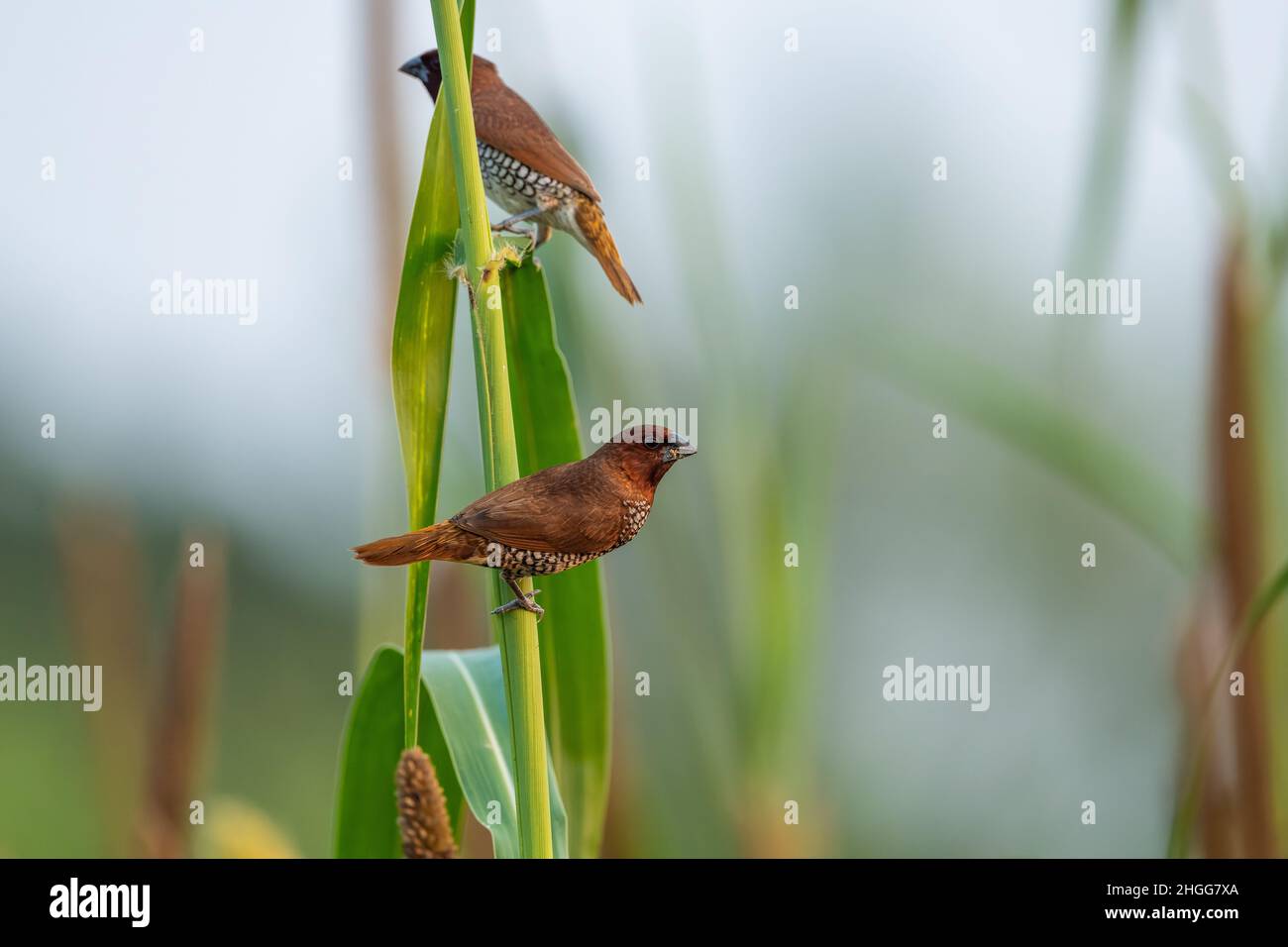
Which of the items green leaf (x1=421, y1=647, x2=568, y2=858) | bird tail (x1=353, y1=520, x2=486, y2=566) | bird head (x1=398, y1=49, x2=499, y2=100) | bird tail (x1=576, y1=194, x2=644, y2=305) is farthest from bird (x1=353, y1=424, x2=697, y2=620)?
bird head (x1=398, y1=49, x2=499, y2=100)

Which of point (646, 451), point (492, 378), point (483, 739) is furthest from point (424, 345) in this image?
point (483, 739)

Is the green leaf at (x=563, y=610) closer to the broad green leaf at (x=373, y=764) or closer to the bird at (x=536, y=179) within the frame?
the broad green leaf at (x=373, y=764)

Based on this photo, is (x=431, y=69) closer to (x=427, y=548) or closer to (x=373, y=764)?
(x=427, y=548)

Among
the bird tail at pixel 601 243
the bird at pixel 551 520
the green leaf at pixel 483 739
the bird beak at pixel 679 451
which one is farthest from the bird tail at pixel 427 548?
the bird tail at pixel 601 243

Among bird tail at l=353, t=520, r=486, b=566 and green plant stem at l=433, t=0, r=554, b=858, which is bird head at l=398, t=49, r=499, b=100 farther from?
bird tail at l=353, t=520, r=486, b=566

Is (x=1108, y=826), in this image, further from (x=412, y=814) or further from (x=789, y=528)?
(x=412, y=814)
